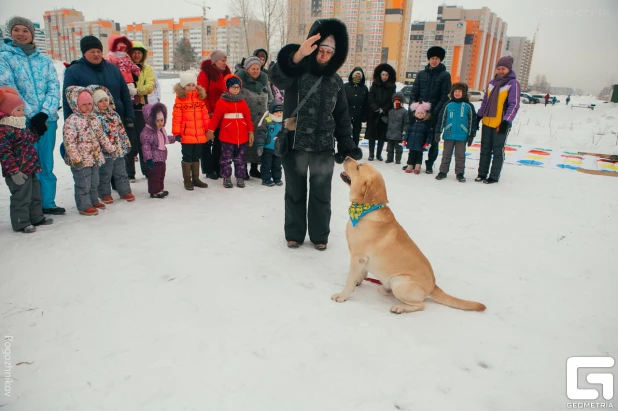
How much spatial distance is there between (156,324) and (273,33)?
27266 millimetres

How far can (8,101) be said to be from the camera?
3.66 meters

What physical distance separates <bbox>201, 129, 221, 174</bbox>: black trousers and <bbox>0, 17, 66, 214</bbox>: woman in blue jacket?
247 cm

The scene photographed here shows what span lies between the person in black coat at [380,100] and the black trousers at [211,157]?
381 cm

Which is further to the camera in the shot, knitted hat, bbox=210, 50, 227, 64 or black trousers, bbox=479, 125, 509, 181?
black trousers, bbox=479, 125, 509, 181

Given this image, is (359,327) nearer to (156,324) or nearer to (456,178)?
(156,324)

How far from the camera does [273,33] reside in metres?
26.4

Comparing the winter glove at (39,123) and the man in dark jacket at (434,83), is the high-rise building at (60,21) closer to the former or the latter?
the man in dark jacket at (434,83)

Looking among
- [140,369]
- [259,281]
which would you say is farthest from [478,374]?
[140,369]

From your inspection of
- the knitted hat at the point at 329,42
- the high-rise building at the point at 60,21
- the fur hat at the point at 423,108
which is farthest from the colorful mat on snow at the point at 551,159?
the high-rise building at the point at 60,21

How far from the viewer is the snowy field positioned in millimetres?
2127

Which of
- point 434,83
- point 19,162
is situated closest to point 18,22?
point 19,162

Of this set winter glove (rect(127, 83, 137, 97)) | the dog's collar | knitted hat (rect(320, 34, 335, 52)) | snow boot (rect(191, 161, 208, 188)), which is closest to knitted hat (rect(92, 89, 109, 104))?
winter glove (rect(127, 83, 137, 97))

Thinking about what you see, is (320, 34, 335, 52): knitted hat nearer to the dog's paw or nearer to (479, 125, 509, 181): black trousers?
the dog's paw

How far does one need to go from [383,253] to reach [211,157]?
4635 millimetres
